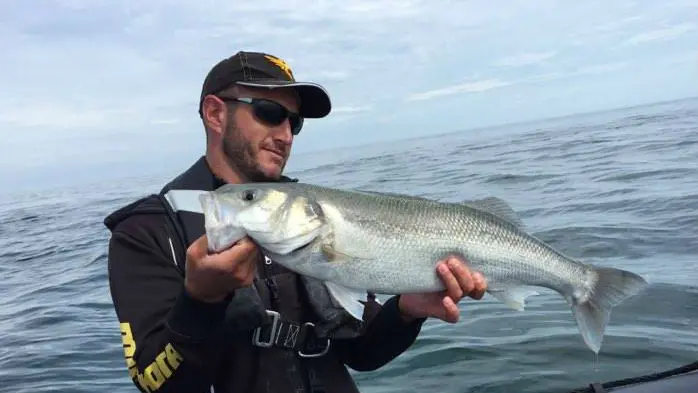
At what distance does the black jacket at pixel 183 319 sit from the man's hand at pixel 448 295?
23.8 inches

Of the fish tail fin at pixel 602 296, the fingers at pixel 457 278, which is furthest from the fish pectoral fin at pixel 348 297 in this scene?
the fish tail fin at pixel 602 296

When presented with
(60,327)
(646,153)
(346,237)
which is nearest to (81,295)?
(60,327)

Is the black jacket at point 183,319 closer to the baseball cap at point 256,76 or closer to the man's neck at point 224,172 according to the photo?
the man's neck at point 224,172

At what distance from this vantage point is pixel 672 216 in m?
14.6

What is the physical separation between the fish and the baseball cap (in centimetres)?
83

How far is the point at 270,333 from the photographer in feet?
11.5

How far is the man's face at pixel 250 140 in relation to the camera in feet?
12.9

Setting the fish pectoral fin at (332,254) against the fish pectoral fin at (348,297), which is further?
the fish pectoral fin at (348,297)

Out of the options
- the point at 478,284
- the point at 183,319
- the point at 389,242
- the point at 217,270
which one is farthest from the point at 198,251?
the point at 478,284

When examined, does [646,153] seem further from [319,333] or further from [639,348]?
[319,333]

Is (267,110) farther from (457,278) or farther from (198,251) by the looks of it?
(457,278)

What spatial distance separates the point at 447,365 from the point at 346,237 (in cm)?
525

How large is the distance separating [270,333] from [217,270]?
89cm

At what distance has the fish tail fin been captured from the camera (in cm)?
402
